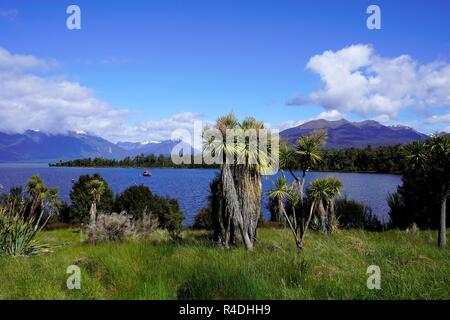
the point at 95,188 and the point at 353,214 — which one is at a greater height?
the point at 95,188

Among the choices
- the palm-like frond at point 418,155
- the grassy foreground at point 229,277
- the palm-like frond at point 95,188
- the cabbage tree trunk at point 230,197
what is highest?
the palm-like frond at point 418,155

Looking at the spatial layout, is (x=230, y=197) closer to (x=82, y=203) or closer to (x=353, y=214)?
(x=353, y=214)

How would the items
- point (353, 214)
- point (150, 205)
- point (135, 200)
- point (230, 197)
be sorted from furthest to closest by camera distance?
point (135, 200) → point (150, 205) → point (353, 214) → point (230, 197)

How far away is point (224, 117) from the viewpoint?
16.1m

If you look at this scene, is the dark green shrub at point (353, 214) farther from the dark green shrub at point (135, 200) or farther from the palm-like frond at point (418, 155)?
the dark green shrub at point (135, 200)

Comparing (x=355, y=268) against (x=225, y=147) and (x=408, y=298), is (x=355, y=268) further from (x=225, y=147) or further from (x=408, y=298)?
(x=225, y=147)

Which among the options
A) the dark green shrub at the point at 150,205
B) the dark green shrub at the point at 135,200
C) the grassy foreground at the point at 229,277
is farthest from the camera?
the dark green shrub at the point at 135,200

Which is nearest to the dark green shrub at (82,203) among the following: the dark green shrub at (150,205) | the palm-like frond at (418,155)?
the dark green shrub at (150,205)

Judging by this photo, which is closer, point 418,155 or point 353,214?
point 418,155

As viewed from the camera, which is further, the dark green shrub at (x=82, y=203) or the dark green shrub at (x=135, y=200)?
the dark green shrub at (x=82, y=203)

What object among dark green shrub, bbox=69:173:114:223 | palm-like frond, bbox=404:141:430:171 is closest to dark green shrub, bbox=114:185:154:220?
dark green shrub, bbox=69:173:114:223

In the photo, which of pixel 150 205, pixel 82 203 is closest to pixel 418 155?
pixel 150 205

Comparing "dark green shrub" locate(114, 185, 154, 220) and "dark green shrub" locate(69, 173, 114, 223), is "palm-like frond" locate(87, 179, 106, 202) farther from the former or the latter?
"dark green shrub" locate(69, 173, 114, 223)
